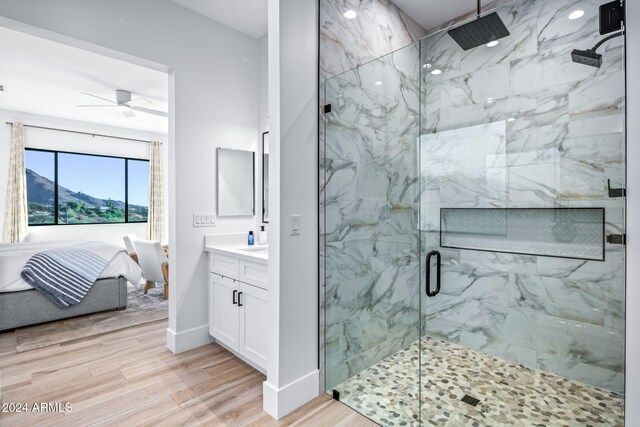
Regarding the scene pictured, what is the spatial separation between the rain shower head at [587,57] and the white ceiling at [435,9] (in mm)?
1310

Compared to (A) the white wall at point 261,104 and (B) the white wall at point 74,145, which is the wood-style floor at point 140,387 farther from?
(B) the white wall at point 74,145

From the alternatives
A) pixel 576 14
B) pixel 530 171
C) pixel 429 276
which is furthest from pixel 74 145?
pixel 576 14

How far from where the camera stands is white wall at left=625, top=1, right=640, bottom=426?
122cm

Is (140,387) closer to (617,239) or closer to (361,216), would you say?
(361,216)

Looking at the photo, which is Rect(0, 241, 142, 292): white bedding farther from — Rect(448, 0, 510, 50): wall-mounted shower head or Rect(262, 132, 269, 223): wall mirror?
Rect(448, 0, 510, 50): wall-mounted shower head

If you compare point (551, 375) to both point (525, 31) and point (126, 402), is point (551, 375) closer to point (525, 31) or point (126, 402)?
point (525, 31)

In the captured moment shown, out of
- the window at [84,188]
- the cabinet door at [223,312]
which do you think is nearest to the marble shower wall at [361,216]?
the cabinet door at [223,312]

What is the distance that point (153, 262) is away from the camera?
4.34 m

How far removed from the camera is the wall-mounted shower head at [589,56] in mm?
1571

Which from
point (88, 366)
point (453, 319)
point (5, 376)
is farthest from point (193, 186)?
point (453, 319)

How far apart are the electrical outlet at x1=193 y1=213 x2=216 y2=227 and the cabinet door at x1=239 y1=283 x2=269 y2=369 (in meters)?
0.77

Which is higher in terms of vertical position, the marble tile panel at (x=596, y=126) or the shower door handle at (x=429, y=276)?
the marble tile panel at (x=596, y=126)

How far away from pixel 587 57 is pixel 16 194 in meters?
7.47

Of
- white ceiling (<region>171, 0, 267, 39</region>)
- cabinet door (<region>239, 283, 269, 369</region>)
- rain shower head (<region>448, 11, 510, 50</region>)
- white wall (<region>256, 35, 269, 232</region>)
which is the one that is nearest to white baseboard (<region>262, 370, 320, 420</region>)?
cabinet door (<region>239, 283, 269, 369</region>)
